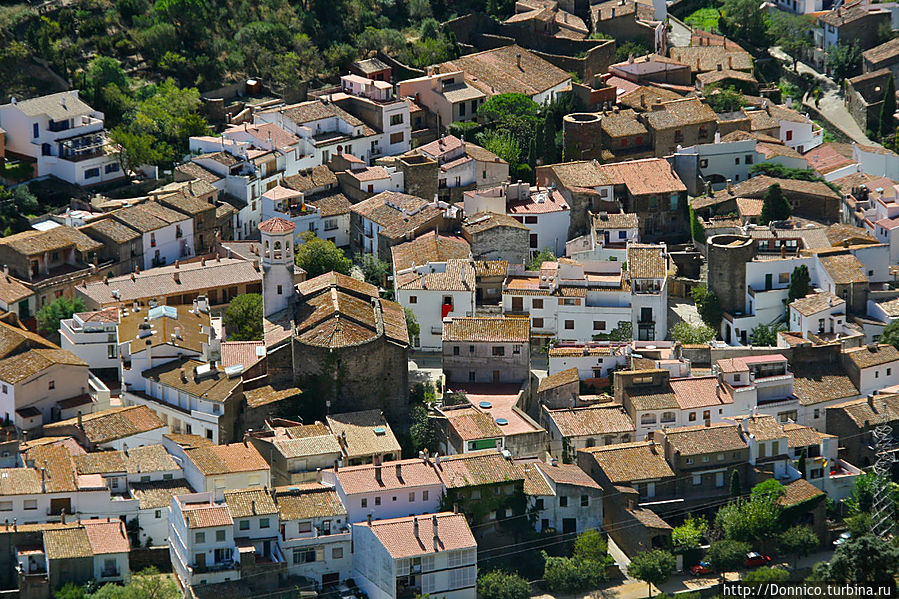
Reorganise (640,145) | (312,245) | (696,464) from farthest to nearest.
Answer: (640,145) < (312,245) < (696,464)

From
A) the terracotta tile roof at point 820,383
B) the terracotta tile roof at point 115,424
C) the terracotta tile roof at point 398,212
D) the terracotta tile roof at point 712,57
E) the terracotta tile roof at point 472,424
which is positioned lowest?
the terracotta tile roof at point 820,383

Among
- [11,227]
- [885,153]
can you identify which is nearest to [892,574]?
[885,153]

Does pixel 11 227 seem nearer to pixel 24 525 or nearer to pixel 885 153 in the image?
pixel 24 525

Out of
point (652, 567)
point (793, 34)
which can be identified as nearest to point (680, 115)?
point (793, 34)

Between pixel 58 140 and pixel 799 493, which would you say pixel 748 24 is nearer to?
pixel 58 140

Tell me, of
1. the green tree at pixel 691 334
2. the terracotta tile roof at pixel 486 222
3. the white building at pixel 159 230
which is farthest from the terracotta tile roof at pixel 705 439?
the white building at pixel 159 230

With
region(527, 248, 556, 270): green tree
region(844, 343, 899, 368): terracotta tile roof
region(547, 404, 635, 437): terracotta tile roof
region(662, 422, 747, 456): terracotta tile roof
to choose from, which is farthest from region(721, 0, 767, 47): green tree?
region(662, 422, 747, 456): terracotta tile roof

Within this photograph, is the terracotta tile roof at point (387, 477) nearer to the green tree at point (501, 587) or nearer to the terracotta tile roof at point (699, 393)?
the green tree at point (501, 587)
